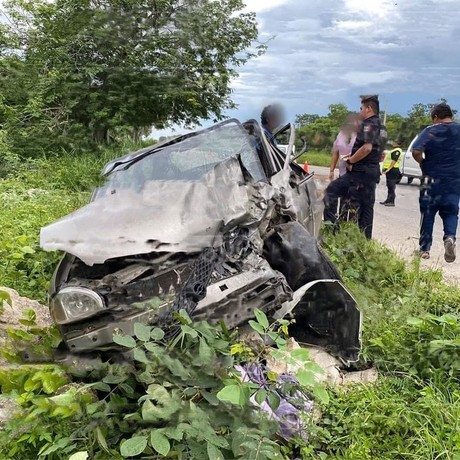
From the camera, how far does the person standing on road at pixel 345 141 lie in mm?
5789

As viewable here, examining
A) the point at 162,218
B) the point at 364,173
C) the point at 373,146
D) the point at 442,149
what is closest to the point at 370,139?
the point at 373,146

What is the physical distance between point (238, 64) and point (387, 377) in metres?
11.0

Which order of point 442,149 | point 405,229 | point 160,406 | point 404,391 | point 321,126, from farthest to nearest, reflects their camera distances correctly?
point 405,229
point 442,149
point 321,126
point 404,391
point 160,406

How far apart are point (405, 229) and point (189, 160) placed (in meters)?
5.13

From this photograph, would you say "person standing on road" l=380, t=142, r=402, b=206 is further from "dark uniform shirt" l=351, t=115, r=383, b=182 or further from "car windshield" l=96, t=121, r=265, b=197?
"car windshield" l=96, t=121, r=265, b=197

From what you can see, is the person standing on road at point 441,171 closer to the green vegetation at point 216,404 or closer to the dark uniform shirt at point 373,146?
the dark uniform shirt at point 373,146

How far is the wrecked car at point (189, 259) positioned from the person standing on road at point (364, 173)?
8.23 ft

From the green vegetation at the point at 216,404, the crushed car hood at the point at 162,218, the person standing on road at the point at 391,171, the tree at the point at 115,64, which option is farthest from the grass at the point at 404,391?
the tree at the point at 115,64

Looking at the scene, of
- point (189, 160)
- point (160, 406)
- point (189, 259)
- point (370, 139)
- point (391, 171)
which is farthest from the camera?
point (391, 171)

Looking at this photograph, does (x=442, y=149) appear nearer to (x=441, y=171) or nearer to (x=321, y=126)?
(x=441, y=171)

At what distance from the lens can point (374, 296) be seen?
4.40 m

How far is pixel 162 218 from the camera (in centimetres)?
280

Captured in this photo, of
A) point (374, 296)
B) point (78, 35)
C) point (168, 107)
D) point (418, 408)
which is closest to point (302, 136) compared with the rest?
point (374, 296)

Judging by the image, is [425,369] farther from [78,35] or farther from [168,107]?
[78,35]
